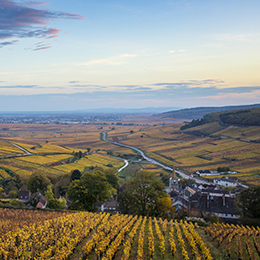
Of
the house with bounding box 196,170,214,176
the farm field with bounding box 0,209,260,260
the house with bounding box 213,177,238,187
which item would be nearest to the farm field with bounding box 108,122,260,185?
the house with bounding box 213,177,238,187

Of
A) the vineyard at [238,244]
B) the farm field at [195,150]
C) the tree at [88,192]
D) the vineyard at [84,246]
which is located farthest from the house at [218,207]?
the farm field at [195,150]

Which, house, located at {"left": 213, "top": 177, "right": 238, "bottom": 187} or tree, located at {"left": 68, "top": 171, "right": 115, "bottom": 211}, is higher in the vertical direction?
tree, located at {"left": 68, "top": 171, "right": 115, "bottom": 211}

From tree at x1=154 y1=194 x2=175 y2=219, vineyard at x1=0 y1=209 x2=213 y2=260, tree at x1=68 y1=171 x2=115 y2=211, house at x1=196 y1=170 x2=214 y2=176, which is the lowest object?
house at x1=196 y1=170 x2=214 y2=176

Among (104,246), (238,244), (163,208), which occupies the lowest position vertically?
(163,208)

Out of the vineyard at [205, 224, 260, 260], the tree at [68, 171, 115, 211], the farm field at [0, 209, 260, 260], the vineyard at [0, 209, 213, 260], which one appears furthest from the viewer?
the tree at [68, 171, 115, 211]

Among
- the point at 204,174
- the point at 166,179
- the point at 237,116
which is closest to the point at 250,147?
the point at 204,174

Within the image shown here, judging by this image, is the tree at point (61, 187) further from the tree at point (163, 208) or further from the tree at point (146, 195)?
the tree at point (163, 208)

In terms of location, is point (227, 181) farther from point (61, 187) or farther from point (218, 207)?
point (61, 187)

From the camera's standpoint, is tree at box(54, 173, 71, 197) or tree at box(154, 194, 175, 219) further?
tree at box(54, 173, 71, 197)

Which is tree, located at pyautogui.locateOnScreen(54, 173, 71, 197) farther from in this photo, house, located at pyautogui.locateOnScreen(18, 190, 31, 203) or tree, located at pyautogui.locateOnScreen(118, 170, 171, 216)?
tree, located at pyautogui.locateOnScreen(118, 170, 171, 216)

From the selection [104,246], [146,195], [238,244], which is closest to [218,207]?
[146,195]

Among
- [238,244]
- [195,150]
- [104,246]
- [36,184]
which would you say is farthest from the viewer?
[195,150]
